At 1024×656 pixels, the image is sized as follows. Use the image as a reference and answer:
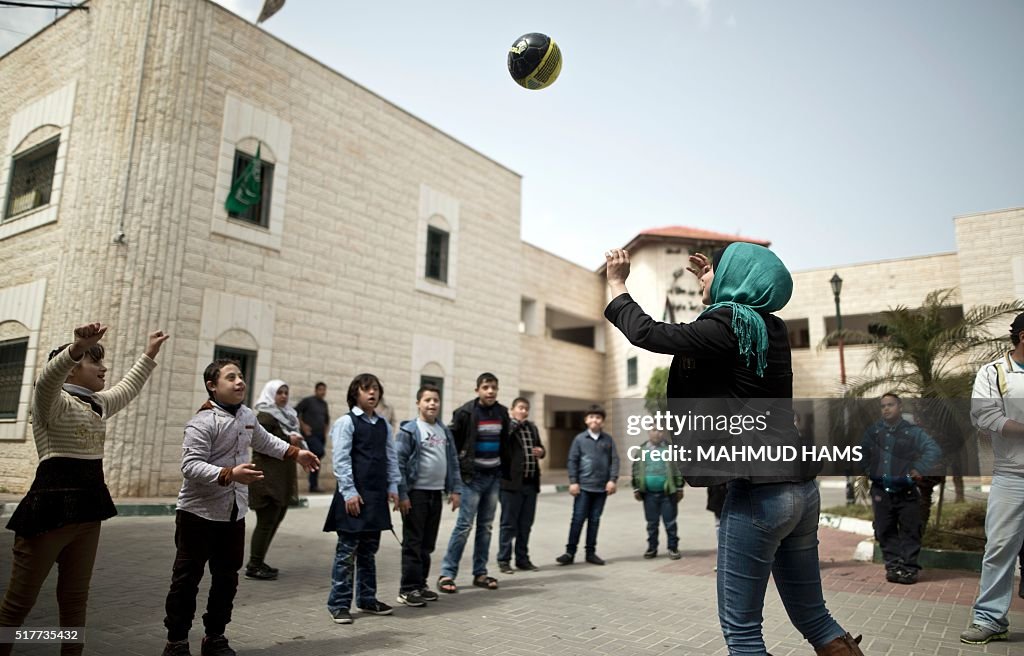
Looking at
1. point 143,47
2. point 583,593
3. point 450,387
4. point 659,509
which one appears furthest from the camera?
point 450,387

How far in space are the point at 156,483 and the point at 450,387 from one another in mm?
7957

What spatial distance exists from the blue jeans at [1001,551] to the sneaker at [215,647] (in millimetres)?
4887

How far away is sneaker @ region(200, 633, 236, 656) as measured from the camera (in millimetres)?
4000

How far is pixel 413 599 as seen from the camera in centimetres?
562

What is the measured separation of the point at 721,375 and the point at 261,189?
44.1ft

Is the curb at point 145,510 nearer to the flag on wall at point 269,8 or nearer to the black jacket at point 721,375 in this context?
the black jacket at point 721,375

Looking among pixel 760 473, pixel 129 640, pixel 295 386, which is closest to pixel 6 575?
pixel 129 640

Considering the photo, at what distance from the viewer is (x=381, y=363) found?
53.2 ft

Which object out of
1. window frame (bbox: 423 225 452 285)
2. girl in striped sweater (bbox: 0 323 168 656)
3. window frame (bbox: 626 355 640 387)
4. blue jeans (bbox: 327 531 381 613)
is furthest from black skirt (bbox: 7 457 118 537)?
window frame (bbox: 626 355 640 387)

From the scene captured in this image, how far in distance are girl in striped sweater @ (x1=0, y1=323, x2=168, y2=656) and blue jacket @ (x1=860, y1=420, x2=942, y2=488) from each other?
701 cm

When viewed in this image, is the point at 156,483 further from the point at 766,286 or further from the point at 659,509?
the point at 766,286

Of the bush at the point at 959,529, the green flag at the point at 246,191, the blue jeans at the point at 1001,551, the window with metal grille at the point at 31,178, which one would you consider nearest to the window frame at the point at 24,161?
the window with metal grille at the point at 31,178

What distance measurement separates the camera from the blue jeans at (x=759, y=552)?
8.27ft

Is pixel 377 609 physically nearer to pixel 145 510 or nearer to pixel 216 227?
pixel 145 510
